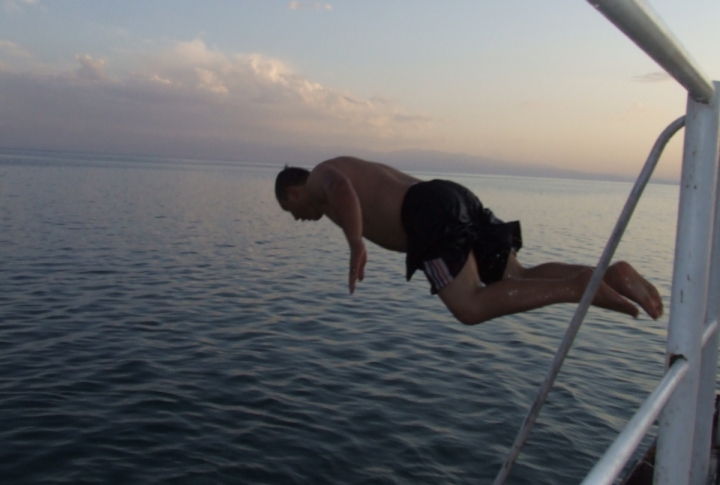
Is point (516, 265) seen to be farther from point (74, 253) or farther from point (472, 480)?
point (74, 253)

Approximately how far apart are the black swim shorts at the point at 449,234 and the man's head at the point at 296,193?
585 mm

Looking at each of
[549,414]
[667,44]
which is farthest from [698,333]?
[549,414]

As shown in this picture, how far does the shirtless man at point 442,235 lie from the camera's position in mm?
3305

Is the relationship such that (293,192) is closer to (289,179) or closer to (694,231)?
(289,179)

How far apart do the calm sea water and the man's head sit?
396 cm

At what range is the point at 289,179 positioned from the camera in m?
3.85

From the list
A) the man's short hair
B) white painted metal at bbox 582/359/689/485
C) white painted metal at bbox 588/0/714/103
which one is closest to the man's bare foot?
white painted metal at bbox 582/359/689/485

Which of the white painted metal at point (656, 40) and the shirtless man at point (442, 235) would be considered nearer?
the white painted metal at point (656, 40)

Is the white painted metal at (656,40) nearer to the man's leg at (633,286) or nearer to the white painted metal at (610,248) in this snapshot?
the white painted metal at (610,248)

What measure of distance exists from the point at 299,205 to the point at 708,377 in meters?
2.35

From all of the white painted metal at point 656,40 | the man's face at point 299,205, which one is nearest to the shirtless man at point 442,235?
the man's face at point 299,205

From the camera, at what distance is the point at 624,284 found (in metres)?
3.18

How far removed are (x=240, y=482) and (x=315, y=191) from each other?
167 inches

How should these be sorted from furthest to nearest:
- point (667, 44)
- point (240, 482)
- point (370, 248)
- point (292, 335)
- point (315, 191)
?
point (370, 248), point (292, 335), point (240, 482), point (315, 191), point (667, 44)
